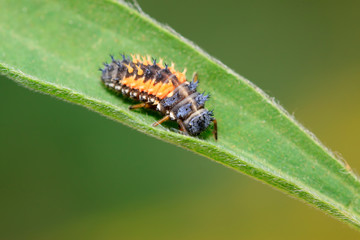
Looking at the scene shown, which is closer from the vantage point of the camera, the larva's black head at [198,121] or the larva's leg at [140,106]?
the larva's black head at [198,121]

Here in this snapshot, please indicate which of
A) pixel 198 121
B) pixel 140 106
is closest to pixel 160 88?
pixel 140 106

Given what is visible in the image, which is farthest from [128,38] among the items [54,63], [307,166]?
[307,166]

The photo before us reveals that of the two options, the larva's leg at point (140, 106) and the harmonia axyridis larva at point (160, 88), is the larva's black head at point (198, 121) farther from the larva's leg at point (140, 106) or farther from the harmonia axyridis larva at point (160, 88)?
the larva's leg at point (140, 106)

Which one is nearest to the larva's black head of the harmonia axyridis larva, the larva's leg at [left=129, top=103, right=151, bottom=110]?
the harmonia axyridis larva

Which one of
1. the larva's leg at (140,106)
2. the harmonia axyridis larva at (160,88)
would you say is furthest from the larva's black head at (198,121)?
the larva's leg at (140,106)

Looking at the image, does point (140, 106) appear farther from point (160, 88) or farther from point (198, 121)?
point (198, 121)

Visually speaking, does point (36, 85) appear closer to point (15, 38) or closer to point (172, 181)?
point (15, 38)

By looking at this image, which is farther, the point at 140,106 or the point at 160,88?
the point at 160,88
